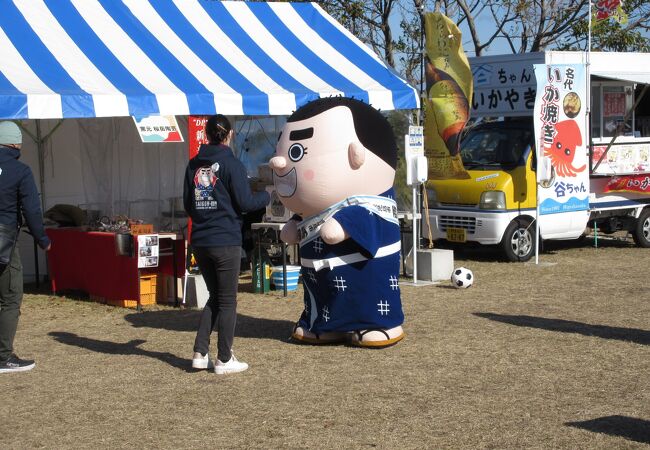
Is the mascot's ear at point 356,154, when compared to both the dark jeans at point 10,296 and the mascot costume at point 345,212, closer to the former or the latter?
the mascot costume at point 345,212

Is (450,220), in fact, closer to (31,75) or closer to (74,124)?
(74,124)

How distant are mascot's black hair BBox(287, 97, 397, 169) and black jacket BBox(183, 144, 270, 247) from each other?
105 centimetres

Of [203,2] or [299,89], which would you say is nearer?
[299,89]

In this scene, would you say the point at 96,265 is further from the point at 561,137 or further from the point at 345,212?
the point at 561,137

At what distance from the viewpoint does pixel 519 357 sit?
24.7ft

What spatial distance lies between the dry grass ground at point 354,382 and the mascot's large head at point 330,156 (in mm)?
1297

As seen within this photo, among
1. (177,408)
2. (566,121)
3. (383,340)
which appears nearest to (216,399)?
(177,408)

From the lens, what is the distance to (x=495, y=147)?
13.4 metres

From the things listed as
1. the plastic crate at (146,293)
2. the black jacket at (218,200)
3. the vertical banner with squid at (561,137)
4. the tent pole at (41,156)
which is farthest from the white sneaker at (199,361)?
the vertical banner with squid at (561,137)

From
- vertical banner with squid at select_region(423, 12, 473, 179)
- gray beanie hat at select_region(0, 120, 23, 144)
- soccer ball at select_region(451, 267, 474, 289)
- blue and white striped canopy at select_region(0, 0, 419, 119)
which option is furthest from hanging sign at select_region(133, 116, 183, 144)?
gray beanie hat at select_region(0, 120, 23, 144)

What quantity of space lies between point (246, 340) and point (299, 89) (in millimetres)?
3447

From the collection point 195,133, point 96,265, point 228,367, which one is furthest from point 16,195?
point 96,265

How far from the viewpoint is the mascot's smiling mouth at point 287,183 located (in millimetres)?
7781

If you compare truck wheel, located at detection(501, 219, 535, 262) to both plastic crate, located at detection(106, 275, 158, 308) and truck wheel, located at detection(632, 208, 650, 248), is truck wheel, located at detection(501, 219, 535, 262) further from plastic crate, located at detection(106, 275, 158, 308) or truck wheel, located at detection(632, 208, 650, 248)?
plastic crate, located at detection(106, 275, 158, 308)
